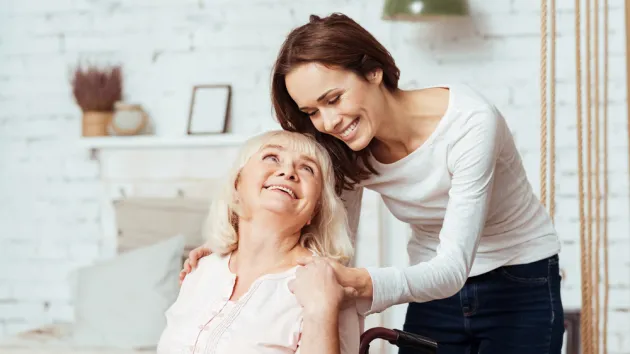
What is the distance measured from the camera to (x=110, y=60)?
12.1 feet

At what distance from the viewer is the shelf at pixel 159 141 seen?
136 inches

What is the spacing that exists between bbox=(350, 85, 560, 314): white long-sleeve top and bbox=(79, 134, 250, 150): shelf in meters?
1.41

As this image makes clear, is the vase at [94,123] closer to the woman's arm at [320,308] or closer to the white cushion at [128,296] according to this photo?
the white cushion at [128,296]

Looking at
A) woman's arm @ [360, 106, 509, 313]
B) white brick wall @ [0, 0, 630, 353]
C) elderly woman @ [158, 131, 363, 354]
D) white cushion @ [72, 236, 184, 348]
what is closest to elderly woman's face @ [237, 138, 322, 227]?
elderly woman @ [158, 131, 363, 354]

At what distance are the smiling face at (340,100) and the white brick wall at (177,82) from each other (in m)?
1.59

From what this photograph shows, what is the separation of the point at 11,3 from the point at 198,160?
1.09 metres

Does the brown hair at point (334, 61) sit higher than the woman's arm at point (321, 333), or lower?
higher

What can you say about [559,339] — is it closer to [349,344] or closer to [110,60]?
[349,344]

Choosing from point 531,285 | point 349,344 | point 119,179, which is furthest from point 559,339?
point 119,179

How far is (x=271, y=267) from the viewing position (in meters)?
1.83

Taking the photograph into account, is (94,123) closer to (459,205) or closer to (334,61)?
(334,61)

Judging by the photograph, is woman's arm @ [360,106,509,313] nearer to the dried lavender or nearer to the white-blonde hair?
the white-blonde hair

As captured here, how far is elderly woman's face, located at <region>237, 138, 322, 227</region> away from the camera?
1801mm

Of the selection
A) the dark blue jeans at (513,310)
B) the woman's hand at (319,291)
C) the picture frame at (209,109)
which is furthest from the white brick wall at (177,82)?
the woman's hand at (319,291)
